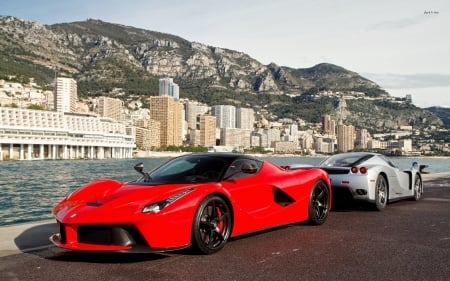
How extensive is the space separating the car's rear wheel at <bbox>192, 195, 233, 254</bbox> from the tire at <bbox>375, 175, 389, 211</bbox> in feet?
17.3

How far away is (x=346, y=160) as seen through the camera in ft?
37.6

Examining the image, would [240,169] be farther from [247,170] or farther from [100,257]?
[100,257]

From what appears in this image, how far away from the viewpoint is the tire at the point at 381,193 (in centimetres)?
1084

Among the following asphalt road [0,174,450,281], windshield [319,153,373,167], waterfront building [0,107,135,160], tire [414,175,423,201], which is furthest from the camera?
waterfront building [0,107,135,160]

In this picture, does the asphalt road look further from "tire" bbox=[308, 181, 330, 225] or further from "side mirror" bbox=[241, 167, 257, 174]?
"side mirror" bbox=[241, 167, 257, 174]

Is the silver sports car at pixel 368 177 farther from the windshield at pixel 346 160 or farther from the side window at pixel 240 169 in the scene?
the side window at pixel 240 169

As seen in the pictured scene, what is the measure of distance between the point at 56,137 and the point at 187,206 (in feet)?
501

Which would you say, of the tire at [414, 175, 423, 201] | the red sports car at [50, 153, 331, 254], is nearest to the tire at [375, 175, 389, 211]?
the tire at [414, 175, 423, 201]

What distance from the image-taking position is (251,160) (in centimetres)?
777

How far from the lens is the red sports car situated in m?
5.72

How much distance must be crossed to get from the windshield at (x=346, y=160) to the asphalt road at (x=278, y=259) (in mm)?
2948

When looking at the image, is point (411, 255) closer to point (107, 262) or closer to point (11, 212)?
point (107, 262)

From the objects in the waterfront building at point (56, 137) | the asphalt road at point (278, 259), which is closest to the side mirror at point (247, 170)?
the asphalt road at point (278, 259)

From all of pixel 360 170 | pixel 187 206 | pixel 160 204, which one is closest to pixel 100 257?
pixel 160 204
